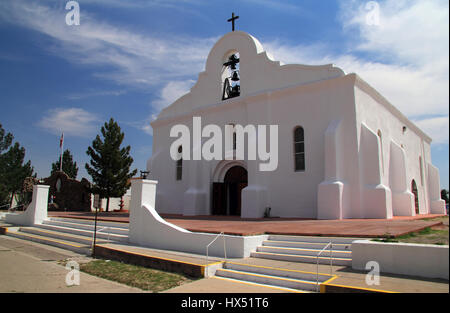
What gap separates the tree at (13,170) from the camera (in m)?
31.3

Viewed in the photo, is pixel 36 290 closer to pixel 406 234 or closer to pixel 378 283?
pixel 378 283

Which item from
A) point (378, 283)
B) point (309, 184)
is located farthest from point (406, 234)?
point (309, 184)

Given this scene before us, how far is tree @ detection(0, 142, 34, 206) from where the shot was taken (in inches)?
1234

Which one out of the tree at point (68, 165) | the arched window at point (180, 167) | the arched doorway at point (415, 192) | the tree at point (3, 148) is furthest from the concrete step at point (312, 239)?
the tree at point (68, 165)

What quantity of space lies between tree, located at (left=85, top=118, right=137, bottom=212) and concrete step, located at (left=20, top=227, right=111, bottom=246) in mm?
12275

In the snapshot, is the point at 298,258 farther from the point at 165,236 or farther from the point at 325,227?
the point at 165,236

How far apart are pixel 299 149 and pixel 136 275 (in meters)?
11.2

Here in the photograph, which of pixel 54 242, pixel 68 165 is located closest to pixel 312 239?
pixel 54 242

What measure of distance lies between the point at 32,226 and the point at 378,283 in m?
16.6

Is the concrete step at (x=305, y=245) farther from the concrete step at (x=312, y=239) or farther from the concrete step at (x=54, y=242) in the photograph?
the concrete step at (x=54, y=242)

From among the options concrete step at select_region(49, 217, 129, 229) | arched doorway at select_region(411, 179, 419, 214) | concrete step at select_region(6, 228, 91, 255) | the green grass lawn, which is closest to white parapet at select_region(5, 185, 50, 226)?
concrete step at select_region(49, 217, 129, 229)

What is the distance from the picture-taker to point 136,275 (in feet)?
24.0

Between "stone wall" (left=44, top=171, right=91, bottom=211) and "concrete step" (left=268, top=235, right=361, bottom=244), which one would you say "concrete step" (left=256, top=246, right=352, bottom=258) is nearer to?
"concrete step" (left=268, top=235, right=361, bottom=244)
